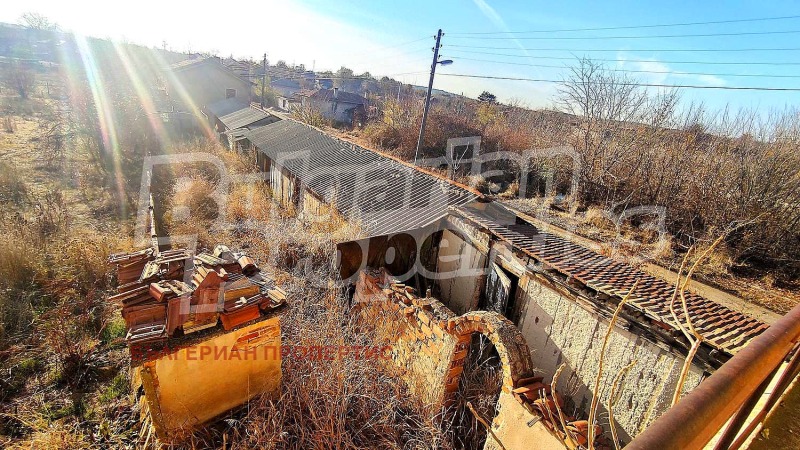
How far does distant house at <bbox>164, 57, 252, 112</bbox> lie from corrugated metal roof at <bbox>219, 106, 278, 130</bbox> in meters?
6.23

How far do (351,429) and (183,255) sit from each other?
267 centimetres

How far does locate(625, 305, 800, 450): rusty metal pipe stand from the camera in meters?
0.61

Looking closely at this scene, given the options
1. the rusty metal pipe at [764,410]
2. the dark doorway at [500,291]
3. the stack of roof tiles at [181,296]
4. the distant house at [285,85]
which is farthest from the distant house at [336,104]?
the rusty metal pipe at [764,410]

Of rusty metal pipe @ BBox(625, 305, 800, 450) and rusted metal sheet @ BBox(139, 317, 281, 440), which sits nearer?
rusty metal pipe @ BBox(625, 305, 800, 450)

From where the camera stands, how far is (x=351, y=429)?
3.81 m

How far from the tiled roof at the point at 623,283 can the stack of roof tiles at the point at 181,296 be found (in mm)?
3528

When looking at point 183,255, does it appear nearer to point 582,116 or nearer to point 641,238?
point 641,238

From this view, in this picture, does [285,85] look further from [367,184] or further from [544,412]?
[544,412]

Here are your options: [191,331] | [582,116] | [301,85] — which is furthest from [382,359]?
[301,85]

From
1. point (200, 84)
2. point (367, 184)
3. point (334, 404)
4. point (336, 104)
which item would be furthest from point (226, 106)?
point (334, 404)

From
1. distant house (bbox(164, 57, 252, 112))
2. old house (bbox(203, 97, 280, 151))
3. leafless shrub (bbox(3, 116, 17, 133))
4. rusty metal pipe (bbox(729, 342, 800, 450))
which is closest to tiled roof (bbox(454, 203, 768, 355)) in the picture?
rusty metal pipe (bbox(729, 342, 800, 450))

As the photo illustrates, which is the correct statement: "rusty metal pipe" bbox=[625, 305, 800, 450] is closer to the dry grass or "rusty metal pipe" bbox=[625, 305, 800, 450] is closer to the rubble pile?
the rubble pile

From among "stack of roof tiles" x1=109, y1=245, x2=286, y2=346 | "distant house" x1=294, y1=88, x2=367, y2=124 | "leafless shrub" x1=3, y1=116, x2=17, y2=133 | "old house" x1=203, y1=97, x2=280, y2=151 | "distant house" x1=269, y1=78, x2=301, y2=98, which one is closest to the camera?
"stack of roof tiles" x1=109, y1=245, x2=286, y2=346

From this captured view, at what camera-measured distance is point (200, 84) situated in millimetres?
28594
